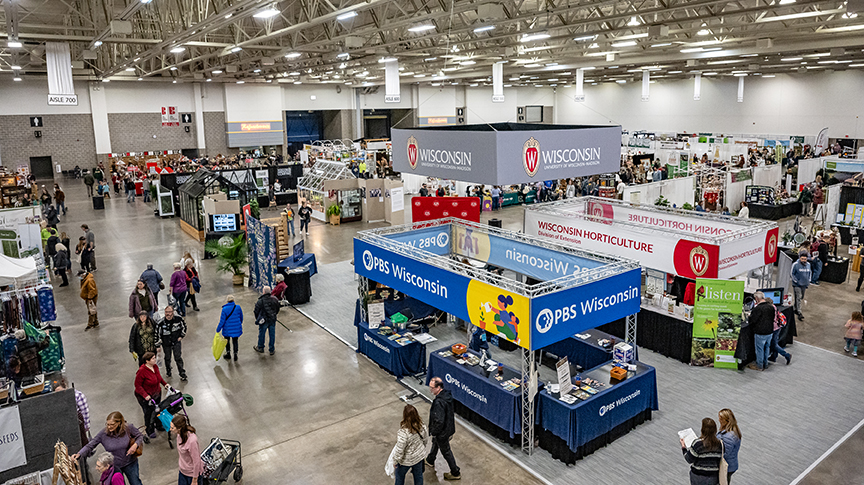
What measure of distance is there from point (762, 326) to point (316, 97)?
38665 millimetres

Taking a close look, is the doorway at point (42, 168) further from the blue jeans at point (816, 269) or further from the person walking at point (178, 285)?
the blue jeans at point (816, 269)

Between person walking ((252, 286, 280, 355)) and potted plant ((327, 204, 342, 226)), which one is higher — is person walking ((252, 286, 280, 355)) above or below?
below

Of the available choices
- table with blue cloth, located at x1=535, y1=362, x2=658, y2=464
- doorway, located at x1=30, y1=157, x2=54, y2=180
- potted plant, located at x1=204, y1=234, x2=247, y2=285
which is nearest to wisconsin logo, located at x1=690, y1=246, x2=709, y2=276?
table with blue cloth, located at x1=535, y1=362, x2=658, y2=464

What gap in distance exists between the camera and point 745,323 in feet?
30.6

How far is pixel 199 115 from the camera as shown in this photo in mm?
38375

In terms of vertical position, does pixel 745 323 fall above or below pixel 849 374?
above

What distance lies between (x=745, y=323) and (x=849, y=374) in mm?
1706

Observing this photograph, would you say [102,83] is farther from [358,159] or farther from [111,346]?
[111,346]

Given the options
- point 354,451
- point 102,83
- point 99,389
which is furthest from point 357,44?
point 102,83

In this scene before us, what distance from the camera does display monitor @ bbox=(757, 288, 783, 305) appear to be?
9875 millimetres

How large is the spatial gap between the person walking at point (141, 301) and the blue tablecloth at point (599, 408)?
7.03 metres

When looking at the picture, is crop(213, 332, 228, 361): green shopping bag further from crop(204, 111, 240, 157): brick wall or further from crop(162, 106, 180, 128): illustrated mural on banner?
crop(204, 111, 240, 157): brick wall

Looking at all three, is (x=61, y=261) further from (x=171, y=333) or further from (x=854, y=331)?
(x=854, y=331)

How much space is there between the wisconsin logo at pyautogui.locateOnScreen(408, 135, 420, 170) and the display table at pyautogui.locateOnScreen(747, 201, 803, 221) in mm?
16172
